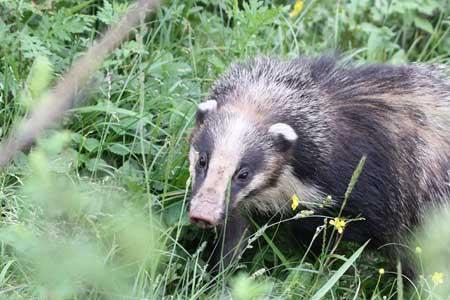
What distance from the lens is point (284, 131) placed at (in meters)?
4.78

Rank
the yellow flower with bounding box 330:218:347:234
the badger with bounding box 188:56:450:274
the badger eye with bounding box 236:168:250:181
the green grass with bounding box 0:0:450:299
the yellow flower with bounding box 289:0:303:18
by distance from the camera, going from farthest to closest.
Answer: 1. the yellow flower with bounding box 289:0:303:18
2. the badger with bounding box 188:56:450:274
3. the badger eye with bounding box 236:168:250:181
4. the yellow flower with bounding box 330:218:347:234
5. the green grass with bounding box 0:0:450:299

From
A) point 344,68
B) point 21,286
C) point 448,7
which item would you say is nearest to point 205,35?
point 344,68

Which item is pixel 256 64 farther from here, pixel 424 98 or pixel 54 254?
pixel 54 254

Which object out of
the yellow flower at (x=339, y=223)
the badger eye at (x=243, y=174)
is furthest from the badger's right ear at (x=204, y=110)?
the yellow flower at (x=339, y=223)

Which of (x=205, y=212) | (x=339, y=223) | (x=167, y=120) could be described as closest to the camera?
(x=205, y=212)

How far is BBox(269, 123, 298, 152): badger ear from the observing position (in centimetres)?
477

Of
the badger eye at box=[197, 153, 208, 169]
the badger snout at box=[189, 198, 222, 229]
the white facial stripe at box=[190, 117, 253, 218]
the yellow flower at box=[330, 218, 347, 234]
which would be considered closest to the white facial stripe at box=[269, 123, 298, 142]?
the white facial stripe at box=[190, 117, 253, 218]

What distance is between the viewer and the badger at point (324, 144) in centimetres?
479

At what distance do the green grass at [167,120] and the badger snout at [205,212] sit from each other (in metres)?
0.19

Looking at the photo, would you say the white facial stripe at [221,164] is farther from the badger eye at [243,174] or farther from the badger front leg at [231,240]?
the badger front leg at [231,240]

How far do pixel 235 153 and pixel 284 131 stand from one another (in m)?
0.29

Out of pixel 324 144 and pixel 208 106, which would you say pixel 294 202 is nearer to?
pixel 324 144

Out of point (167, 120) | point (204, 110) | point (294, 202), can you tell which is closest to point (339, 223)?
point (294, 202)

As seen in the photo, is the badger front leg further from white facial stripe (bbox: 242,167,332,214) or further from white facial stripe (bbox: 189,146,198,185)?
white facial stripe (bbox: 189,146,198,185)
